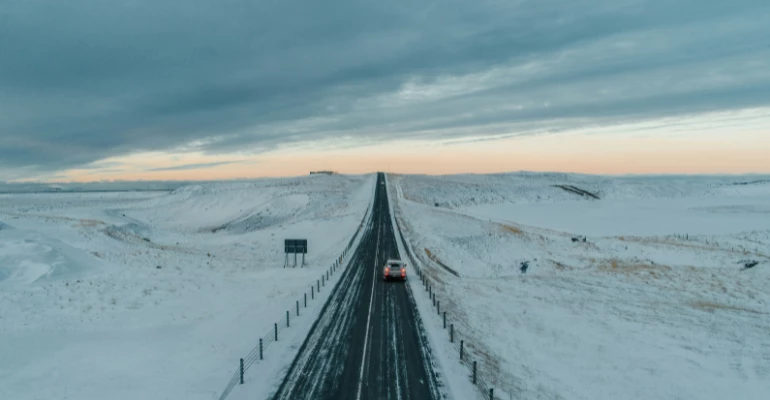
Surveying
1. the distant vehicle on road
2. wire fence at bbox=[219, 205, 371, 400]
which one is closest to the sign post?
wire fence at bbox=[219, 205, 371, 400]

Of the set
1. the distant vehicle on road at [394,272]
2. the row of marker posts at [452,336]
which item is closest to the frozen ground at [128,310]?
the distant vehicle on road at [394,272]

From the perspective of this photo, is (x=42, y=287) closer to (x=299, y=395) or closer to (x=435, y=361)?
(x=299, y=395)

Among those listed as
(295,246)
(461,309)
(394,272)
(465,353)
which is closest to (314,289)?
(394,272)

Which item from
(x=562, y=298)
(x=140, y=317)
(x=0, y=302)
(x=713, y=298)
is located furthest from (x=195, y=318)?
(x=713, y=298)

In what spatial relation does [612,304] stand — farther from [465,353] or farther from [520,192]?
[520,192]

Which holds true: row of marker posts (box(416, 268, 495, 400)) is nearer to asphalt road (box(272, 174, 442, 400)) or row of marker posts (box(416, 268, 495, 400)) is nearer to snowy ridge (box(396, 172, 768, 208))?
asphalt road (box(272, 174, 442, 400))
